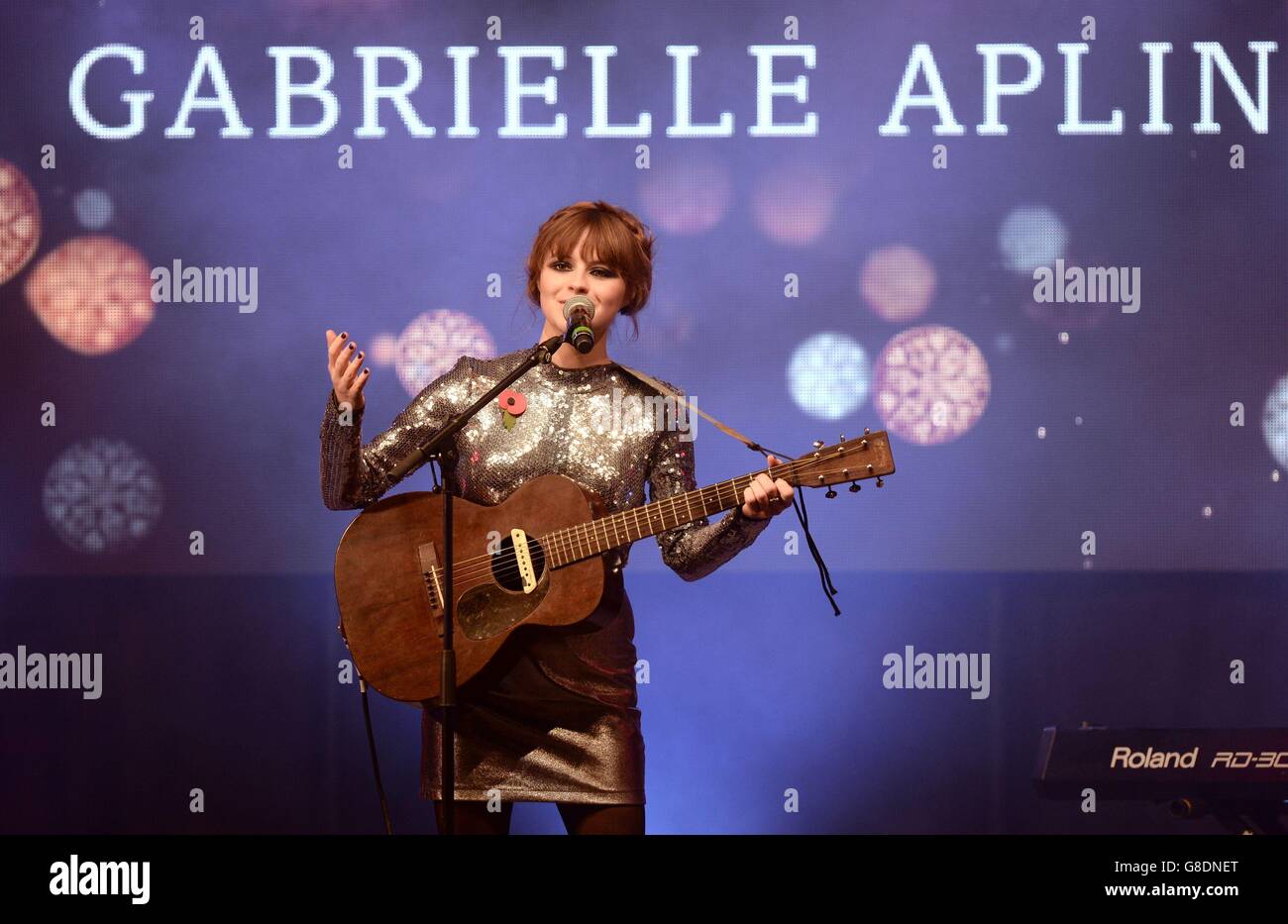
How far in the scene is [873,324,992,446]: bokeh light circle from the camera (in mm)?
4348

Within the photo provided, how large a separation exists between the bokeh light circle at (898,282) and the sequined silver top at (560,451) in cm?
145

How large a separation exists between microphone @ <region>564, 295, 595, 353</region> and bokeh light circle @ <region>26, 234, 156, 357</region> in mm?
2121

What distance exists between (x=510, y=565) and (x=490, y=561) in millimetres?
48

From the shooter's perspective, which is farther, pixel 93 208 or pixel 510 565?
pixel 93 208

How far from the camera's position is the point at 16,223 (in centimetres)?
440

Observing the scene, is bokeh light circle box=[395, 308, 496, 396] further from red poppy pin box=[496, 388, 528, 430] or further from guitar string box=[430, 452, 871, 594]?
guitar string box=[430, 452, 871, 594]

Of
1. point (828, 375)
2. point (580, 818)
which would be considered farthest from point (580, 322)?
point (828, 375)

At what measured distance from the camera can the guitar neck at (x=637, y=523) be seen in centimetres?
298

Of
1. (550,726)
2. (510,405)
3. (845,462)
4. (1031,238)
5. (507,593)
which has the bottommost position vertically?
(550,726)

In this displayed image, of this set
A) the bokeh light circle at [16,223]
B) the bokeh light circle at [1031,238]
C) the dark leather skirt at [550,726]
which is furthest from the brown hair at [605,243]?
the bokeh light circle at [16,223]

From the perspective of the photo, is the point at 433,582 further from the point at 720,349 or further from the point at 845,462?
the point at 720,349

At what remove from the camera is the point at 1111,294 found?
4.35m

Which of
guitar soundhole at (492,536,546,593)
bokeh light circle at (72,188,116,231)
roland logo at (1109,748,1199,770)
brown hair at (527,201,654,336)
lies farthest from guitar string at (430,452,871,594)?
bokeh light circle at (72,188,116,231)
